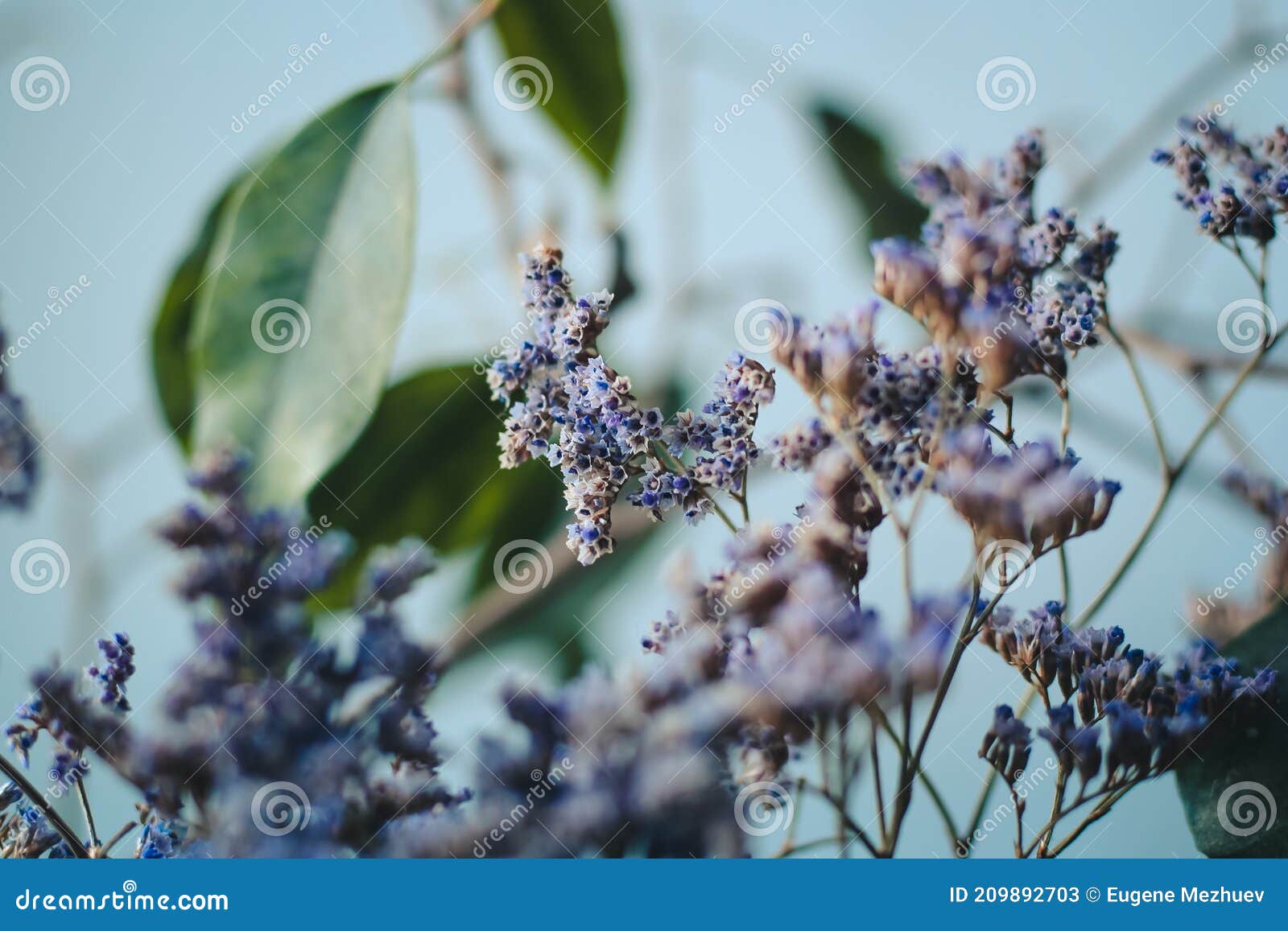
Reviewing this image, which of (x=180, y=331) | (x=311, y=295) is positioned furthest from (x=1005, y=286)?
(x=180, y=331)

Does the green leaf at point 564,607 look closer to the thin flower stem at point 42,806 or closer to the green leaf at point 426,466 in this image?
the green leaf at point 426,466

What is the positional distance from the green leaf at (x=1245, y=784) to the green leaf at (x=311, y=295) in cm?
57

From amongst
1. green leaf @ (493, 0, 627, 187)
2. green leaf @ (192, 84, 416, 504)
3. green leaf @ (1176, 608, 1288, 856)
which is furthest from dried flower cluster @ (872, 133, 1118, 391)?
green leaf @ (493, 0, 627, 187)

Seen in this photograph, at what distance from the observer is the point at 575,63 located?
39.5 inches

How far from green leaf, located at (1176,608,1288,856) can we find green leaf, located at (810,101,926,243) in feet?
1.78

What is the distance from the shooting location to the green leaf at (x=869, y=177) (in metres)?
1.03

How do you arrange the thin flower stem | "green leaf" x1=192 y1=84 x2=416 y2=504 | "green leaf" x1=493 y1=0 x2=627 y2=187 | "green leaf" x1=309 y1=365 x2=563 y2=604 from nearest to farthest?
the thin flower stem, "green leaf" x1=192 y1=84 x2=416 y2=504, "green leaf" x1=309 y1=365 x2=563 y2=604, "green leaf" x1=493 y1=0 x2=627 y2=187

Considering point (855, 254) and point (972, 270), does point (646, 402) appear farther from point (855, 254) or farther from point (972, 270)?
point (972, 270)

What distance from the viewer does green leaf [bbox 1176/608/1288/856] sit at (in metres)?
0.60

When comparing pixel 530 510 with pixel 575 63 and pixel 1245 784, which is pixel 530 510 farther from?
pixel 1245 784

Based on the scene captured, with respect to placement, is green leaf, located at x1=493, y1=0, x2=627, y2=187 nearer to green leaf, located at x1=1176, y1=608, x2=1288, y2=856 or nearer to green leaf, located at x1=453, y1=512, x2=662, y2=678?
green leaf, located at x1=453, y1=512, x2=662, y2=678

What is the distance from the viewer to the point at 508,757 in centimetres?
52

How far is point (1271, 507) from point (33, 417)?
3.29 ft

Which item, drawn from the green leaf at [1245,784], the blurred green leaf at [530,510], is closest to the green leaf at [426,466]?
the blurred green leaf at [530,510]
